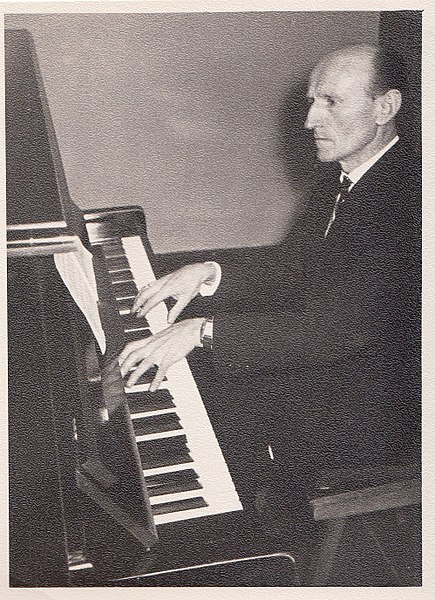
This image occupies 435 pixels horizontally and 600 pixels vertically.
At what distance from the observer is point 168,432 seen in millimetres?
990

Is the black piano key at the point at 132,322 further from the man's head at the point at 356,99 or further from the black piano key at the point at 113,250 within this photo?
the man's head at the point at 356,99

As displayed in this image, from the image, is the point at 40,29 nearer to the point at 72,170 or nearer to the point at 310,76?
the point at 72,170

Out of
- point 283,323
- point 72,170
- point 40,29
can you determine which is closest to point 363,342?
point 283,323

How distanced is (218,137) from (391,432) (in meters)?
0.48

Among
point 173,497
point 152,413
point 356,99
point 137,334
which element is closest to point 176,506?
point 173,497

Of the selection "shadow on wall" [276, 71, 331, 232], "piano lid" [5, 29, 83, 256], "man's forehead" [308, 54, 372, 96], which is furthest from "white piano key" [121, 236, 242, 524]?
"man's forehead" [308, 54, 372, 96]

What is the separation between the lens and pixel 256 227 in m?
1.14

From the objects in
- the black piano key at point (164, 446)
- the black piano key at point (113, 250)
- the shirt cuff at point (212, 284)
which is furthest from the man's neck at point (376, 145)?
the black piano key at point (164, 446)

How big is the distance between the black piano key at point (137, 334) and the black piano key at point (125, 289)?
0.16ft

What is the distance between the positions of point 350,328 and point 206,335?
0.20 m

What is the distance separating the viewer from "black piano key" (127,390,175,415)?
994 millimetres

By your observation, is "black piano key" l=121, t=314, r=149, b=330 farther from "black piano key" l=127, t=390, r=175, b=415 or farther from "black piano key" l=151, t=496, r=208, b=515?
"black piano key" l=151, t=496, r=208, b=515

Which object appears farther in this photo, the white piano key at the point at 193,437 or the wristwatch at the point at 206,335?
the wristwatch at the point at 206,335

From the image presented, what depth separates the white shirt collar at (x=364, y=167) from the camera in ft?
3.59
